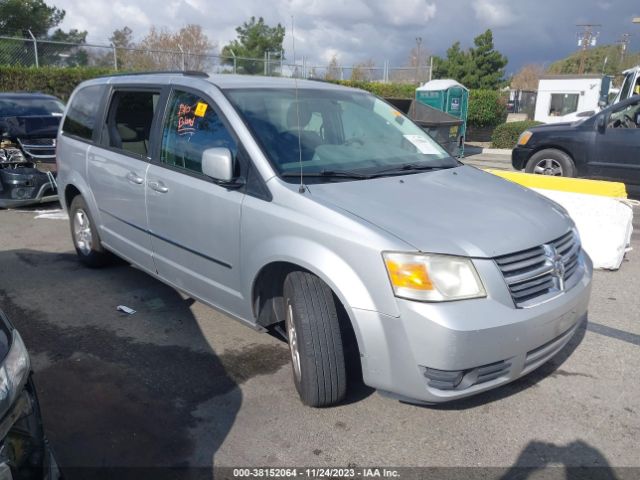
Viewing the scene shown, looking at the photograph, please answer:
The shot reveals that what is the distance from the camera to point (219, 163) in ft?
10.4

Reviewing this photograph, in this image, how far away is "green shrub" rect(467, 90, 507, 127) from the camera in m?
23.5

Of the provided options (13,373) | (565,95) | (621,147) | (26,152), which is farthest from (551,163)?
(565,95)

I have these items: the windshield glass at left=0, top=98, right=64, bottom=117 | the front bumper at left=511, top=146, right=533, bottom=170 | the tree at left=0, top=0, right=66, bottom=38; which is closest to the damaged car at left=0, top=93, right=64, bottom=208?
the windshield glass at left=0, top=98, right=64, bottom=117

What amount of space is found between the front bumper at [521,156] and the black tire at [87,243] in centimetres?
703

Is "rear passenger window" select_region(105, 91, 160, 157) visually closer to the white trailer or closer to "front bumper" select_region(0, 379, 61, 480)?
"front bumper" select_region(0, 379, 61, 480)

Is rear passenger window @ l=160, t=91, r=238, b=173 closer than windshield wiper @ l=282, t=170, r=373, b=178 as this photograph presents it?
No

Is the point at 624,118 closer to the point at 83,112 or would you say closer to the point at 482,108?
the point at 83,112

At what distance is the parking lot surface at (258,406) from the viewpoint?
8.99ft

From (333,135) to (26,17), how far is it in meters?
27.8

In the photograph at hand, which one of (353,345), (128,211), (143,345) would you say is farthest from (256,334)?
(128,211)

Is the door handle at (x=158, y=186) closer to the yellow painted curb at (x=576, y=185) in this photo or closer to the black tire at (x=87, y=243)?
the black tire at (x=87, y=243)

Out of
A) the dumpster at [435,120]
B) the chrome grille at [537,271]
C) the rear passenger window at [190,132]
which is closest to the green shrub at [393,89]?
the dumpster at [435,120]

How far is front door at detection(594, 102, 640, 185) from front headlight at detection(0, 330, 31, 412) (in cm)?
879

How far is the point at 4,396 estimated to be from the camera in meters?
1.85
